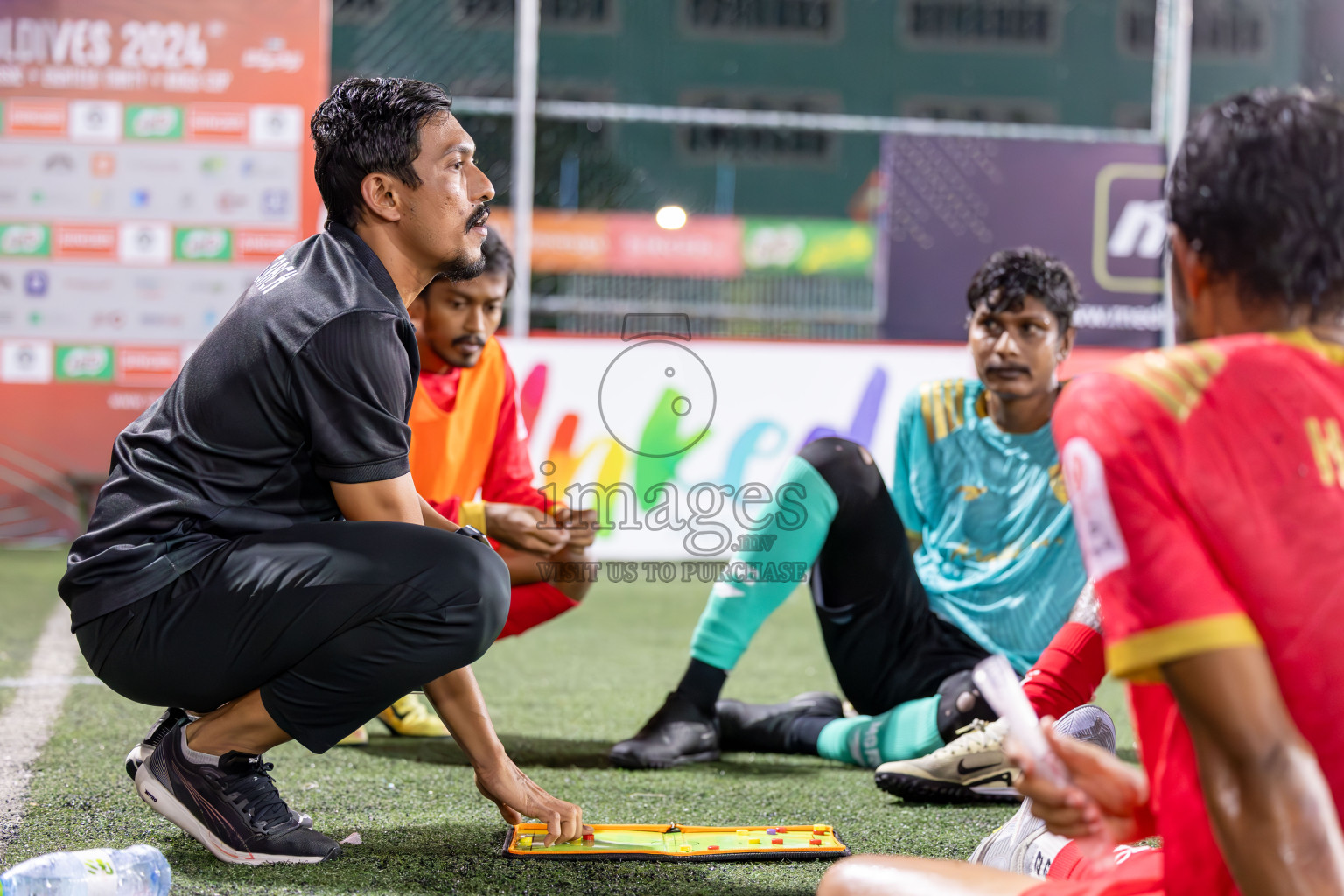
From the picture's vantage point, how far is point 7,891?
1.34 meters

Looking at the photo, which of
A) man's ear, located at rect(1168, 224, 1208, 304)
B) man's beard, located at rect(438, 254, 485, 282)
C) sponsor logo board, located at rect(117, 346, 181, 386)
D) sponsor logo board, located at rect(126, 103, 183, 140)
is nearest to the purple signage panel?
sponsor logo board, located at rect(126, 103, 183, 140)

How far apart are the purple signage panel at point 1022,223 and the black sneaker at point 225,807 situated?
5.05m

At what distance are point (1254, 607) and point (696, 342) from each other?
5.22 metres

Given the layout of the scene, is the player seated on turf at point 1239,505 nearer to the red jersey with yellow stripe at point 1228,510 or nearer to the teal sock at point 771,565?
the red jersey with yellow stripe at point 1228,510

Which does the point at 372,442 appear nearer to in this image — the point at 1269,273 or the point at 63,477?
the point at 1269,273

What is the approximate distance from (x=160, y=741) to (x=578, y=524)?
39.0 inches

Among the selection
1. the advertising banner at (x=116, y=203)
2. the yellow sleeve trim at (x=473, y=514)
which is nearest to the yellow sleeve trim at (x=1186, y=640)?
the yellow sleeve trim at (x=473, y=514)

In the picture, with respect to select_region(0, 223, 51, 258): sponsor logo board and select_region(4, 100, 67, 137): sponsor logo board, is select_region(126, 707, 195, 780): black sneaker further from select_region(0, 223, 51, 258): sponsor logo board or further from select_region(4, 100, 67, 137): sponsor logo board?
select_region(4, 100, 67, 137): sponsor logo board

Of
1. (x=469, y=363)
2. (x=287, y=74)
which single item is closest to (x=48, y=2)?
(x=287, y=74)

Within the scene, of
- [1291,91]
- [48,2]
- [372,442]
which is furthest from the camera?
[48,2]

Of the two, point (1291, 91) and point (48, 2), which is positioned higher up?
point (48, 2)

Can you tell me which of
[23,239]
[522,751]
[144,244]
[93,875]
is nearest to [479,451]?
[522,751]

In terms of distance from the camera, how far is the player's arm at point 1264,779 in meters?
0.82

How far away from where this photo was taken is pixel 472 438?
283 centimetres
